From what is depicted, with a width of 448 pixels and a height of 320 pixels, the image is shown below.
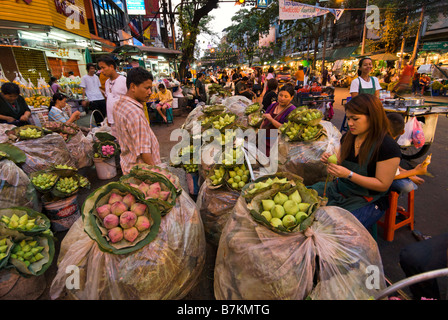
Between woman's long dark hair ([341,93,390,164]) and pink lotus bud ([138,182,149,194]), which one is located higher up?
woman's long dark hair ([341,93,390,164])

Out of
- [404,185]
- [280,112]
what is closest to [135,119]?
[280,112]

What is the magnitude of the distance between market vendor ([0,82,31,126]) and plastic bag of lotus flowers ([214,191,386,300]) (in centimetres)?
505

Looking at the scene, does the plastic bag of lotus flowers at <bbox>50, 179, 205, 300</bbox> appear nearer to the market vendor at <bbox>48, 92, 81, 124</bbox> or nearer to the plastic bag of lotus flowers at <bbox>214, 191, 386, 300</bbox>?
the plastic bag of lotus flowers at <bbox>214, 191, 386, 300</bbox>

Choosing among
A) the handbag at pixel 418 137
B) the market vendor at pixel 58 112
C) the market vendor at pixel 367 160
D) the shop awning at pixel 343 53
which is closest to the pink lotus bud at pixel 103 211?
the market vendor at pixel 367 160

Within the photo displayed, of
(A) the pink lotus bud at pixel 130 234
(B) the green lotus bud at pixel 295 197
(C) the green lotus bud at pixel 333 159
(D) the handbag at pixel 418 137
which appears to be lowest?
(D) the handbag at pixel 418 137

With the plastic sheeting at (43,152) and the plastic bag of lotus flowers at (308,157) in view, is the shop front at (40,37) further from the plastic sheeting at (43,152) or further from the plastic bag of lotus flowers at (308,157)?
the plastic bag of lotus flowers at (308,157)

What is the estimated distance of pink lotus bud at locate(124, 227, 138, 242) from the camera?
5.07 ft

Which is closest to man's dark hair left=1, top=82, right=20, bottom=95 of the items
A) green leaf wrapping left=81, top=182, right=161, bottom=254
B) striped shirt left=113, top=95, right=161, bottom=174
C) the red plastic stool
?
striped shirt left=113, top=95, right=161, bottom=174

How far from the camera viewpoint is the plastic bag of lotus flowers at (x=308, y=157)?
3086mm

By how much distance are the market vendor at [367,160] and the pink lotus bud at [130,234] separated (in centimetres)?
163

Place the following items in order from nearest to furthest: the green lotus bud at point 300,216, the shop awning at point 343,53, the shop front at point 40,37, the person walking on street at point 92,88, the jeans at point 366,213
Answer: the green lotus bud at point 300,216, the jeans at point 366,213, the person walking on street at point 92,88, the shop front at point 40,37, the shop awning at point 343,53

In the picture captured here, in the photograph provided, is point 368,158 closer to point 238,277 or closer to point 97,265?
point 238,277

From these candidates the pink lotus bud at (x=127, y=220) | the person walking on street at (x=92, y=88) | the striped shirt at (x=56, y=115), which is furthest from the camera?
the person walking on street at (x=92, y=88)

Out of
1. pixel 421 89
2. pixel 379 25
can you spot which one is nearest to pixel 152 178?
Answer: pixel 421 89
